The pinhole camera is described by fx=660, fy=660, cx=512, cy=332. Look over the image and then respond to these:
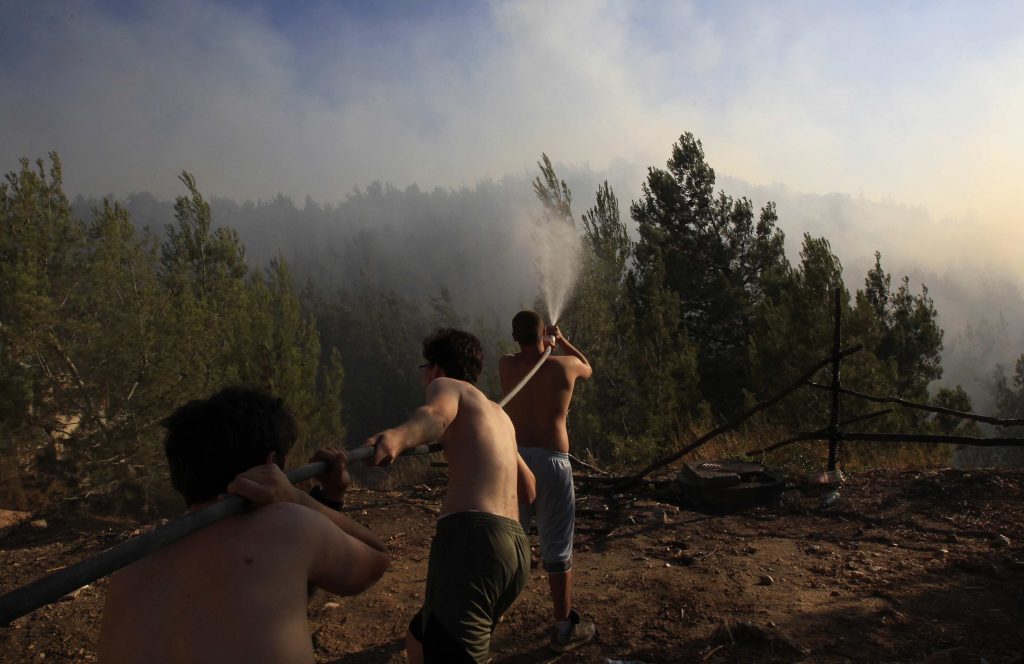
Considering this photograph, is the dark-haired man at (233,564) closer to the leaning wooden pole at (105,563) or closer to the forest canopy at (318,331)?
the leaning wooden pole at (105,563)

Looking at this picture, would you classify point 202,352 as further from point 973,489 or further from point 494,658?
point 973,489

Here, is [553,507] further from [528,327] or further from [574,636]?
[528,327]

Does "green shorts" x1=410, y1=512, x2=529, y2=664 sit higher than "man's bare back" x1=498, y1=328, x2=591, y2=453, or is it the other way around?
"man's bare back" x1=498, y1=328, x2=591, y2=453

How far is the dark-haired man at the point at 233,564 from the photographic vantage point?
1379 mm

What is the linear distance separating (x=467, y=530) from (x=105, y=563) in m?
1.29

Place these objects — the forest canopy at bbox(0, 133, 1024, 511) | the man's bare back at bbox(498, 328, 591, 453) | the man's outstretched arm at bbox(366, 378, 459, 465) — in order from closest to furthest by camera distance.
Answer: the man's outstretched arm at bbox(366, 378, 459, 465) < the man's bare back at bbox(498, 328, 591, 453) < the forest canopy at bbox(0, 133, 1024, 511)

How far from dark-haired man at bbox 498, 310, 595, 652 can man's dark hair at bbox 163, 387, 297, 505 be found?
2239 millimetres

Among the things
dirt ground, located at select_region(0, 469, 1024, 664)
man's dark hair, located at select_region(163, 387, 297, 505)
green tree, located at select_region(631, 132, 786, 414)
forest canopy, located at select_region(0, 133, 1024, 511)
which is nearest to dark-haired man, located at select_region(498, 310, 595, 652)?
dirt ground, located at select_region(0, 469, 1024, 664)

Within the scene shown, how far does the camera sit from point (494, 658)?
3.60 m

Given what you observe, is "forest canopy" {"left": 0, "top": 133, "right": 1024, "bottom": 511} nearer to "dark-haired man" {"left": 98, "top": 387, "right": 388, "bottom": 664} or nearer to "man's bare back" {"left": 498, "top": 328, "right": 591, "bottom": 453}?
"man's bare back" {"left": 498, "top": 328, "right": 591, "bottom": 453}

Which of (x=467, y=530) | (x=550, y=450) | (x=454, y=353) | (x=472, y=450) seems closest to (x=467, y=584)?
(x=467, y=530)

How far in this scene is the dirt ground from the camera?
11.8 feet

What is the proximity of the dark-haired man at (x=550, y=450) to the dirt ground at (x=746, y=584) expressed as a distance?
0.27 m

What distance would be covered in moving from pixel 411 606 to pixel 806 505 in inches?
153
